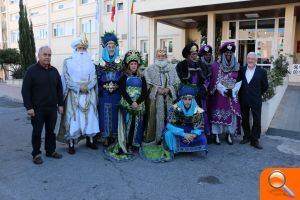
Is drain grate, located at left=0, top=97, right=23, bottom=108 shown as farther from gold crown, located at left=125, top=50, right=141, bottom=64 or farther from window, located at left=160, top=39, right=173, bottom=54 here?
window, located at left=160, top=39, right=173, bottom=54

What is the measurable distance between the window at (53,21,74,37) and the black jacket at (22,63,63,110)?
26654 mm

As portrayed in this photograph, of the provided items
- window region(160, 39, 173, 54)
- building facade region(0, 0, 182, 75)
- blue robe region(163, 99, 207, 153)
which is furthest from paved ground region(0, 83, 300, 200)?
window region(160, 39, 173, 54)

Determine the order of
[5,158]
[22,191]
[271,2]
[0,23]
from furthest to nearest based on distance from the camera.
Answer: [0,23], [271,2], [5,158], [22,191]

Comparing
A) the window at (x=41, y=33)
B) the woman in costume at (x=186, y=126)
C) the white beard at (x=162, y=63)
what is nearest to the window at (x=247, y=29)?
the white beard at (x=162, y=63)

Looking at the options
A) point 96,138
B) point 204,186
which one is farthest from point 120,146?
point 204,186

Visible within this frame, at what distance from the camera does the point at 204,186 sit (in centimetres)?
404

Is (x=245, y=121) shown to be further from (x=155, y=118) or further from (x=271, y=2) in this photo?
(x=271, y=2)

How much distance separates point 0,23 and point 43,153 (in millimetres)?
43835

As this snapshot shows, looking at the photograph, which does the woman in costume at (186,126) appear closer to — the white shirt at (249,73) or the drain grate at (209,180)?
the drain grate at (209,180)

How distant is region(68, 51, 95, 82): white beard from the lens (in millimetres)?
5391

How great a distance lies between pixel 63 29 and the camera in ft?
103

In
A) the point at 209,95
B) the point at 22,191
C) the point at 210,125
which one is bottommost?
the point at 22,191

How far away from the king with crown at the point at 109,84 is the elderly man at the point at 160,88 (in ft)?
1.99

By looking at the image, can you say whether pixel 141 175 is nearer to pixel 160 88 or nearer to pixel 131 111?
pixel 131 111
